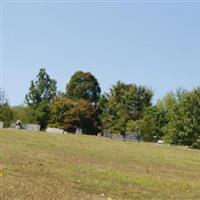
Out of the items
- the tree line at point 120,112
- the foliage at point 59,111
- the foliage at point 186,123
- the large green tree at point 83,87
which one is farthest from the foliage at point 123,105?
the large green tree at point 83,87

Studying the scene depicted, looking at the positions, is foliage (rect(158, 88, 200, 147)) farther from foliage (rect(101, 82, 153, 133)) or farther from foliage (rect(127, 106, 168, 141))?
foliage (rect(101, 82, 153, 133))

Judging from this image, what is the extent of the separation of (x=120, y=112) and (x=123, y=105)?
4.93 feet

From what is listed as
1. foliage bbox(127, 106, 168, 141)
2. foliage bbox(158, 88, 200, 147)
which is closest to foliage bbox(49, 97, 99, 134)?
foliage bbox(127, 106, 168, 141)

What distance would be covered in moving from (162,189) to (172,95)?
83.8 metres

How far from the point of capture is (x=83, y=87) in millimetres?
108312

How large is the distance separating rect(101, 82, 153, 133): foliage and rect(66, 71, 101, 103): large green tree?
18.2 m

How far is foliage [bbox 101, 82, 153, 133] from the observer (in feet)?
278

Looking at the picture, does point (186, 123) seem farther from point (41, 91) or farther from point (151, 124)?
point (41, 91)

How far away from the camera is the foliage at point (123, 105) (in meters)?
84.8

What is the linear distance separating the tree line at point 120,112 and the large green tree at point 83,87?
524cm

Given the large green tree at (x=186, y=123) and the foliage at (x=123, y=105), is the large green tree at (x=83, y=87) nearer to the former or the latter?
the foliage at (x=123, y=105)

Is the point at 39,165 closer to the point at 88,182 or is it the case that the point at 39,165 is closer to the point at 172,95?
the point at 88,182

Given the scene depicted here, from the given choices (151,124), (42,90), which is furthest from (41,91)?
(151,124)

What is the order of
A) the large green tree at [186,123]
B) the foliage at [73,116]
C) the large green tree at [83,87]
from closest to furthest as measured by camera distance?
the large green tree at [186,123] < the foliage at [73,116] < the large green tree at [83,87]
